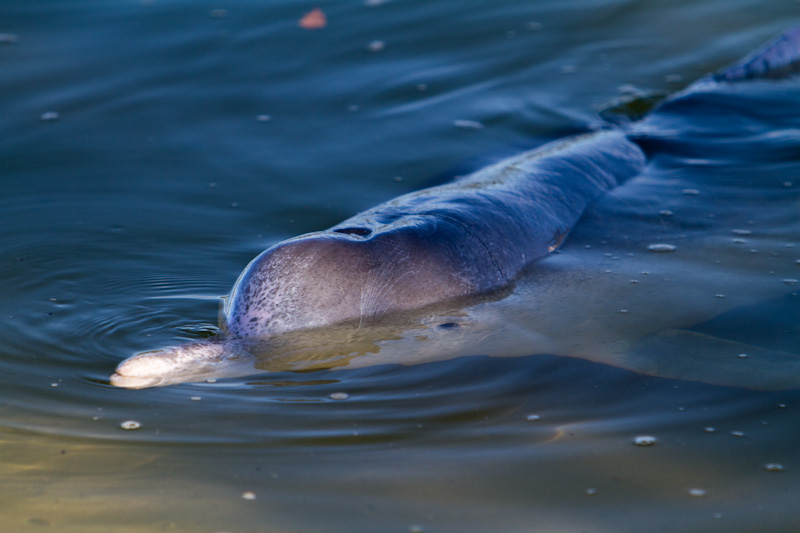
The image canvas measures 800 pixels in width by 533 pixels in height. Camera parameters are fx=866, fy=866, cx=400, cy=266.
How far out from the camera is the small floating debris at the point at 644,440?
3.85 metres

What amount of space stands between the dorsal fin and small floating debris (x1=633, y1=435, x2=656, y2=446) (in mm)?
6494

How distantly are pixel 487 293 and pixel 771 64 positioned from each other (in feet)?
20.5

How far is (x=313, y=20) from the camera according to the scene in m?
11.1

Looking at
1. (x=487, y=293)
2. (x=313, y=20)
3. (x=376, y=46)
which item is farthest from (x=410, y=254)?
(x=313, y=20)

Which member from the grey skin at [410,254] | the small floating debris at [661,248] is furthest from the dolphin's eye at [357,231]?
the small floating debris at [661,248]

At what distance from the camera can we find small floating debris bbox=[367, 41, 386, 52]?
1052cm

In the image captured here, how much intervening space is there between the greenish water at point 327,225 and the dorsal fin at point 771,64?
0.45 metres

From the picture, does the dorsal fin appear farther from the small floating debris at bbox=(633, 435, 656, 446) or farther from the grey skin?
the small floating debris at bbox=(633, 435, 656, 446)

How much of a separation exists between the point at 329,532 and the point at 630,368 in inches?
81.4

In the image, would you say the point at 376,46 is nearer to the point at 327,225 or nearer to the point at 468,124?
the point at 468,124

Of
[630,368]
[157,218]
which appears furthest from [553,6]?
[630,368]

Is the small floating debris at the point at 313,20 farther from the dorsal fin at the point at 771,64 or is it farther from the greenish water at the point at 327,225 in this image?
the dorsal fin at the point at 771,64

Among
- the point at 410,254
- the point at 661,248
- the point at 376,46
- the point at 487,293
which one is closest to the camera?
the point at 410,254

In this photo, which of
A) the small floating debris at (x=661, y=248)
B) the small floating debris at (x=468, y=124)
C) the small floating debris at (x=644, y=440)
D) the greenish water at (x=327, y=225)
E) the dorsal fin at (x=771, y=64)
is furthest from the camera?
the dorsal fin at (x=771, y=64)
